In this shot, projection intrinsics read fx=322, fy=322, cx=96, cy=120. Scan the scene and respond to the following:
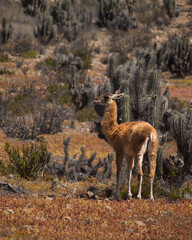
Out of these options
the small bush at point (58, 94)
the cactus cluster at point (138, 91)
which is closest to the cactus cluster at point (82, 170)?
the cactus cluster at point (138, 91)

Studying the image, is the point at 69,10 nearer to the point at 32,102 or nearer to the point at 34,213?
the point at 32,102

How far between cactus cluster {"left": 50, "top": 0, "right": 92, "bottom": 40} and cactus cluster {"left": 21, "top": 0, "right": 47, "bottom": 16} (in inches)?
76.3

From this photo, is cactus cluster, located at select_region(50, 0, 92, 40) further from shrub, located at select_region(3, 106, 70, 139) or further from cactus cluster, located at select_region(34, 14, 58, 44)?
shrub, located at select_region(3, 106, 70, 139)

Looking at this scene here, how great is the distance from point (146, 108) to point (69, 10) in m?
31.7

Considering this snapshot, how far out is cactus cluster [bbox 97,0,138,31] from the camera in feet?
131

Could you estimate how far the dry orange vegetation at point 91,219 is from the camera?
14.6ft

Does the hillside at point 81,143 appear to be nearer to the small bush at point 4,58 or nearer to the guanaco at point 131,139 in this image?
the small bush at point 4,58

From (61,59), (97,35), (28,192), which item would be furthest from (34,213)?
(97,35)

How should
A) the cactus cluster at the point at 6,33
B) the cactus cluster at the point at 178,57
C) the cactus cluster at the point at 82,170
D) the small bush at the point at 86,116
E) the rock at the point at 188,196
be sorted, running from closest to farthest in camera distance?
the rock at the point at 188,196
the cactus cluster at the point at 82,170
the small bush at the point at 86,116
the cactus cluster at the point at 178,57
the cactus cluster at the point at 6,33

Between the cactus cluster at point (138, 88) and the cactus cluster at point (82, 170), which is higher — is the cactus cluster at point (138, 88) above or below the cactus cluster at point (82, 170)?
above

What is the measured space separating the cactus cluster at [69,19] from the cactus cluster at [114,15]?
6.15 feet

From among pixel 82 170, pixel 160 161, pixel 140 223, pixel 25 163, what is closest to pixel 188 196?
pixel 160 161

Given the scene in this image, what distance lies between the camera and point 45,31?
32.8m

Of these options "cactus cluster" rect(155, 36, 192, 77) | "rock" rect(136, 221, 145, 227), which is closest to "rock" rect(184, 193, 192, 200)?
"rock" rect(136, 221, 145, 227)
